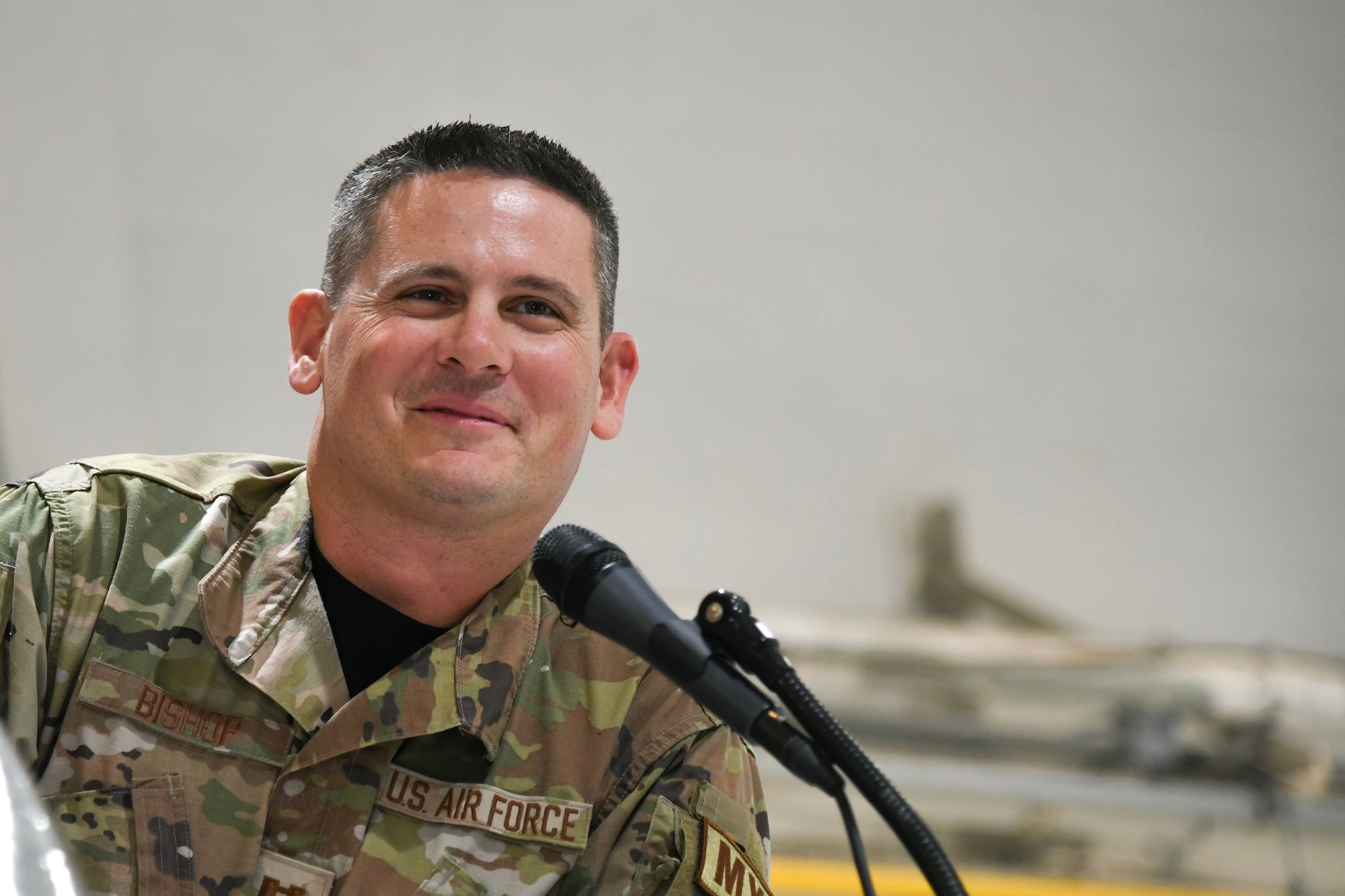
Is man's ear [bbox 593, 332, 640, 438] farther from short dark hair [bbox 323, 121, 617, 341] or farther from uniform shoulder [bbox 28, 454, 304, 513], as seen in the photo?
uniform shoulder [bbox 28, 454, 304, 513]

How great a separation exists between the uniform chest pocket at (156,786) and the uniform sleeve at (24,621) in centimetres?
4

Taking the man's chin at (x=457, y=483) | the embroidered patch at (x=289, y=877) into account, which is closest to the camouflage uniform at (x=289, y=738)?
the embroidered patch at (x=289, y=877)

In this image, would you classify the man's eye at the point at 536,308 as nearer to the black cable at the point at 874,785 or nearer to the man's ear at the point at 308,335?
the man's ear at the point at 308,335

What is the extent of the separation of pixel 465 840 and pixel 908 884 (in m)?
1.83

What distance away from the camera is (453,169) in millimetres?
1218

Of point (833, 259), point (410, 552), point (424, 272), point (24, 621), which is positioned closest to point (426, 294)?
point (424, 272)

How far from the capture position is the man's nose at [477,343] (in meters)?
1.08

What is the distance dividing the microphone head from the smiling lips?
13.9 inches

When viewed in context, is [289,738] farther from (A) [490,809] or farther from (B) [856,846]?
→ (B) [856,846]

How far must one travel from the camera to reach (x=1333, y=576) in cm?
350

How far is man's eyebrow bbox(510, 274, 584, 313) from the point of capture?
115 centimetres

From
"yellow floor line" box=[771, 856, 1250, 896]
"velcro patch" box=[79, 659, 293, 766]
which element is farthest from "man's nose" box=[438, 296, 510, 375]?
"yellow floor line" box=[771, 856, 1250, 896]

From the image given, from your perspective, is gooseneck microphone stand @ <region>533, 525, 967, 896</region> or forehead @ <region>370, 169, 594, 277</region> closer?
gooseneck microphone stand @ <region>533, 525, 967, 896</region>

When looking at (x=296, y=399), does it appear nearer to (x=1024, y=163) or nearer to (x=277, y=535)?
(x=277, y=535)
